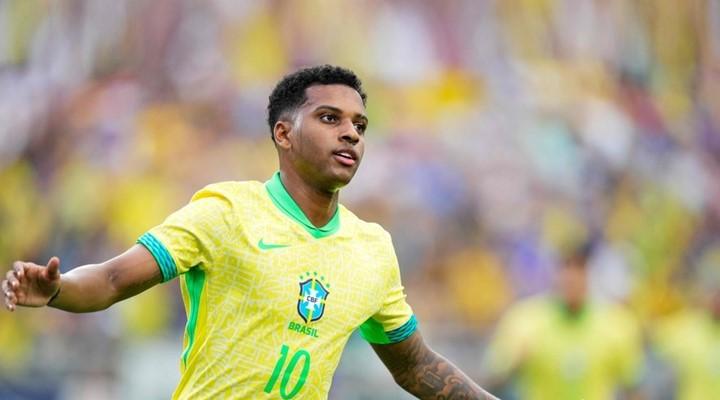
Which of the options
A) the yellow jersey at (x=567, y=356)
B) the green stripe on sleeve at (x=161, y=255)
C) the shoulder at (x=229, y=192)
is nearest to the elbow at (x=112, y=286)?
the green stripe on sleeve at (x=161, y=255)

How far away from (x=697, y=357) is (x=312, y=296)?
21.8ft

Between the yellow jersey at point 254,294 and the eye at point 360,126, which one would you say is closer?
the yellow jersey at point 254,294

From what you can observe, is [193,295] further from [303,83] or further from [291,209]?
[303,83]

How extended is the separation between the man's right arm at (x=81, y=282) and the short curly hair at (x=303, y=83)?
95 cm

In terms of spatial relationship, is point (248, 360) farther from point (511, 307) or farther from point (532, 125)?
point (532, 125)

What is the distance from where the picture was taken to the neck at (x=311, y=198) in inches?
174

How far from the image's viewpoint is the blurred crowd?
12172 mm

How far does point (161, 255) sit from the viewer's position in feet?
12.8

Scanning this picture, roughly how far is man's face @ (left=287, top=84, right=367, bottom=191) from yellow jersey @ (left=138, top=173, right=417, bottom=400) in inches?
6.3

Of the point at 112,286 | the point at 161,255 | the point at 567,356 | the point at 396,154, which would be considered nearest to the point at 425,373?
the point at 161,255

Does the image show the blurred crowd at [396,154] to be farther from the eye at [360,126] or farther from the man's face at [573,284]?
the eye at [360,126]

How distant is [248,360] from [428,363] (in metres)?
0.99

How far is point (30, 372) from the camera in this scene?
39.2ft

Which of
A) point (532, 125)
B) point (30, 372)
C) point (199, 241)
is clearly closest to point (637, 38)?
point (532, 125)
